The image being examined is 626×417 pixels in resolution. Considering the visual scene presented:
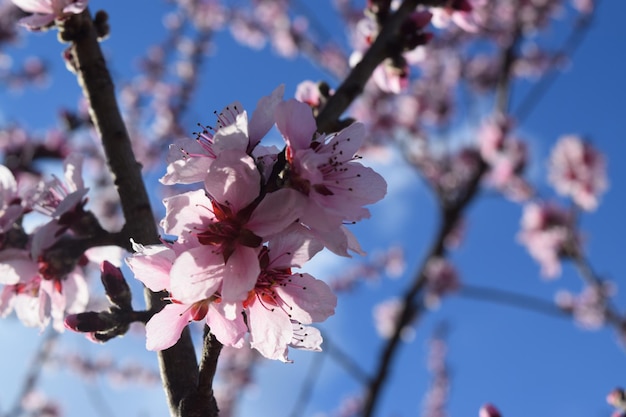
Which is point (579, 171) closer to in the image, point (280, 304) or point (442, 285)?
point (442, 285)

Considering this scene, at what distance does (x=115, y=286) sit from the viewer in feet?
4.18

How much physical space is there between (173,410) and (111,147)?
2.63 ft

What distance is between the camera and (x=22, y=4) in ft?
5.16

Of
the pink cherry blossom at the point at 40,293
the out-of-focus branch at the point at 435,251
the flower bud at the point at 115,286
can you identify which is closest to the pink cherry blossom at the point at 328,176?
the flower bud at the point at 115,286

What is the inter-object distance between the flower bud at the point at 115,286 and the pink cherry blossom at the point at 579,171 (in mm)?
5670

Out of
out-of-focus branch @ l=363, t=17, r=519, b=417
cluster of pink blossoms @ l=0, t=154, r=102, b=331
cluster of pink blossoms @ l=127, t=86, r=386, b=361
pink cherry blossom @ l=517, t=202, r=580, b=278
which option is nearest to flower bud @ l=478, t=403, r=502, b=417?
cluster of pink blossoms @ l=127, t=86, r=386, b=361

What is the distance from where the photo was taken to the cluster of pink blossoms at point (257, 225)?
0.93 meters

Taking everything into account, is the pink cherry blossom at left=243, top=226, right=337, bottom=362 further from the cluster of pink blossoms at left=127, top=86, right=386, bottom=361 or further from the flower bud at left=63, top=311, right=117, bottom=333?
the flower bud at left=63, top=311, right=117, bottom=333

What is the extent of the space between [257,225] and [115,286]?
51 cm

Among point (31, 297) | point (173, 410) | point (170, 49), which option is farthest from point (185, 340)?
point (170, 49)

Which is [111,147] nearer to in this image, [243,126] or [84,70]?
[84,70]

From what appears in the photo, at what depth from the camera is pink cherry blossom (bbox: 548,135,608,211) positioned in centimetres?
600

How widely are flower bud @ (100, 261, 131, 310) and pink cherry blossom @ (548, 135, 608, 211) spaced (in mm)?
5670

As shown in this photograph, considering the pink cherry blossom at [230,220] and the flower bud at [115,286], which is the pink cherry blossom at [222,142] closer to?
the pink cherry blossom at [230,220]
